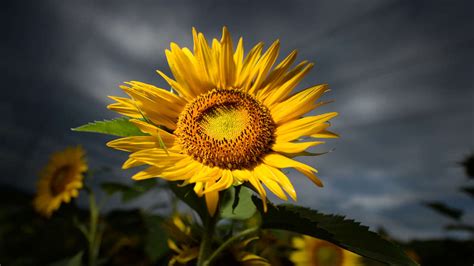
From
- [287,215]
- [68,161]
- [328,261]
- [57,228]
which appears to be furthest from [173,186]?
[57,228]

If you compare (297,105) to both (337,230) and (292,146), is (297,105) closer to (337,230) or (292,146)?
(292,146)

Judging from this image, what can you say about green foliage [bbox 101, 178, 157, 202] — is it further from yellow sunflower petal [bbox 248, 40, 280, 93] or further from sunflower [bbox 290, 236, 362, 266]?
yellow sunflower petal [bbox 248, 40, 280, 93]

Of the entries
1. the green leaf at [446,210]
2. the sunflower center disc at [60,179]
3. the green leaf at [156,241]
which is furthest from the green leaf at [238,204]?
the green leaf at [446,210]

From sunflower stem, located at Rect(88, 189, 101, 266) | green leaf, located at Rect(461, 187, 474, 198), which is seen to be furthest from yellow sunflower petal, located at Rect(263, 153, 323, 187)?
green leaf, located at Rect(461, 187, 474, 198)

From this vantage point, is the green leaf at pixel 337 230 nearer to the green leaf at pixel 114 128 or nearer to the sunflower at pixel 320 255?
the green leaf at pixel 114 128

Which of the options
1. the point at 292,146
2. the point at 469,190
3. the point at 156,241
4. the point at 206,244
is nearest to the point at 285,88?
the point at 292,146
